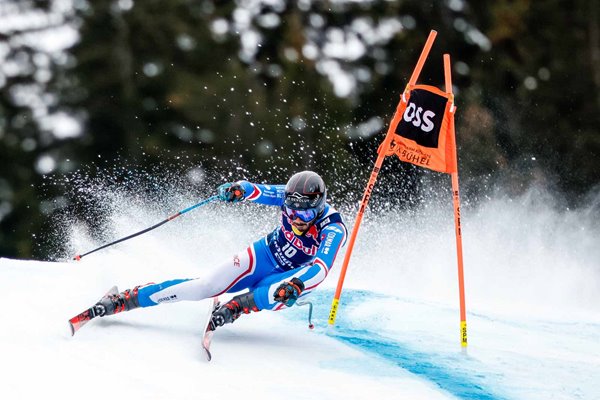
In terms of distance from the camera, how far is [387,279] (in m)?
9.29

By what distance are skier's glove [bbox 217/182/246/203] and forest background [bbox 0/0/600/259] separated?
1143 centimetres

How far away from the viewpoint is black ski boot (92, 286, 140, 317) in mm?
5078

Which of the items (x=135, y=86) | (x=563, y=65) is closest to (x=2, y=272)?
(x=135, y=86)

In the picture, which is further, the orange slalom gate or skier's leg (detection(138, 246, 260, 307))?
the orange slalom gate

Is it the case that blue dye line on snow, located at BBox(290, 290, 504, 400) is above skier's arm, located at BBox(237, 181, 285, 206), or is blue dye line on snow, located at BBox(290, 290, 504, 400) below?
below

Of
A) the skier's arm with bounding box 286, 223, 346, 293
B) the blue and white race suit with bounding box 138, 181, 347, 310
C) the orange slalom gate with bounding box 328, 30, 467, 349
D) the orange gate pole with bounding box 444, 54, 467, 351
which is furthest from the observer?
the orange slalom gate with bounding box 328, 30, 467, 349

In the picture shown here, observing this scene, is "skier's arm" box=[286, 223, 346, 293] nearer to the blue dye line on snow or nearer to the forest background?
the blue dye line on snow

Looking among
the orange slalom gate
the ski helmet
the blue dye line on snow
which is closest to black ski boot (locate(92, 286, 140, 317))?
the ski helmet

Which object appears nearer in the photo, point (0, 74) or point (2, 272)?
point (2, 272)

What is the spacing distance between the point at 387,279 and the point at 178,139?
1212cm

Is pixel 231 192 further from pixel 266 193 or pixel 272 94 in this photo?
pixel 272 94

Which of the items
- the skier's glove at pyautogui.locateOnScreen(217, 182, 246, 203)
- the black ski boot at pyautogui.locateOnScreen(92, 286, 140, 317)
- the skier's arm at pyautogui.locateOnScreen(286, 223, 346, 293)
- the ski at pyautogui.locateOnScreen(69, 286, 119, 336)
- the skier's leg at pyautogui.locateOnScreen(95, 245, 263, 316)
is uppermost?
the skier's glove at pyautogui.locateOnScreen(217, 182, 246, 203)

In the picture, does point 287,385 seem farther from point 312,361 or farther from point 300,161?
point 300,161

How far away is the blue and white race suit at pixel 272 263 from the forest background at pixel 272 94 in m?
11.5
